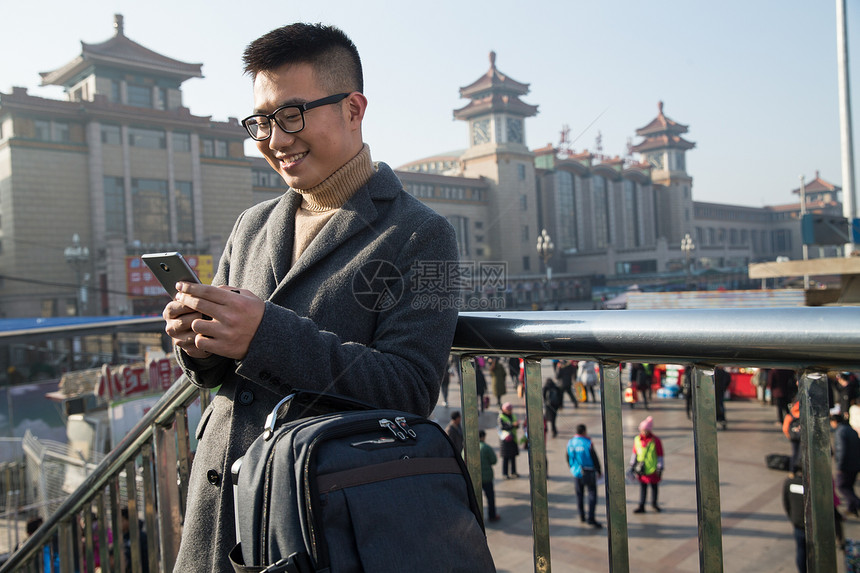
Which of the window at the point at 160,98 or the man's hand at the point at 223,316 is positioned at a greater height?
the window at the point at 160,98

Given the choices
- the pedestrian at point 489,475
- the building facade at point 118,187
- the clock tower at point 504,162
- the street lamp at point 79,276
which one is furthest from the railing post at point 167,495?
the clock tower at point 504,162

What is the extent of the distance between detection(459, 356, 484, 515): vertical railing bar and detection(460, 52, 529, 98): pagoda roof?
160ft

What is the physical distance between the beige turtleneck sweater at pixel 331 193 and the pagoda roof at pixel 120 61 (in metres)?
28.5

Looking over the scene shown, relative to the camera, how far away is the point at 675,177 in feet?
199

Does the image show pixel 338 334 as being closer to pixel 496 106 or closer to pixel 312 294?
pixel 312 294

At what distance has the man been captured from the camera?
3.23 ft

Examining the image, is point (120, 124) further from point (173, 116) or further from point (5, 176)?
point (5, 176)

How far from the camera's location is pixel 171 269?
3.37 feet

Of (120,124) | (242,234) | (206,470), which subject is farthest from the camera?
(120,124)

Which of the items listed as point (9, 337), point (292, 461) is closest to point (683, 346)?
point (292, 461)

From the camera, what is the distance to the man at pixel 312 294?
99cm

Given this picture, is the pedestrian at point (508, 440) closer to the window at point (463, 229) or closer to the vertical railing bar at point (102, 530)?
the vertical railing bar at point (102, 530)

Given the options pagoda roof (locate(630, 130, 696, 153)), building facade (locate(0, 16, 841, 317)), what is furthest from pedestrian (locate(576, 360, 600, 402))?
pagoda roof (locate(630, 130, 696, 153))

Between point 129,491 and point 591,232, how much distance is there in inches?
2050
